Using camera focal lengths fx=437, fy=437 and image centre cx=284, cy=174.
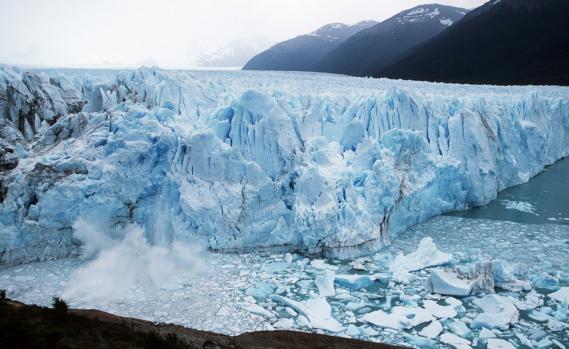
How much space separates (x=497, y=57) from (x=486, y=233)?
1488 inches

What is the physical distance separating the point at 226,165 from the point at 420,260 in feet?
12.8

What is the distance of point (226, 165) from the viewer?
839cm

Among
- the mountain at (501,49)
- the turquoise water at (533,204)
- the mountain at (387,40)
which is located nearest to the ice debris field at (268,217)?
the turquoise water at (533,204)

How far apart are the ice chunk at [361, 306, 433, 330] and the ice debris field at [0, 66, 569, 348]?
3cm

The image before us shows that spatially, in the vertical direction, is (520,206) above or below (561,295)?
above

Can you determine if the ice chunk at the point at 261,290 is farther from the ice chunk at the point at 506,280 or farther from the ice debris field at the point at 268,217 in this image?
the ice chunk at the point at 506,280

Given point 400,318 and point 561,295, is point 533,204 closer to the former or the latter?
point 561,295

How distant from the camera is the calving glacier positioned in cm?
759

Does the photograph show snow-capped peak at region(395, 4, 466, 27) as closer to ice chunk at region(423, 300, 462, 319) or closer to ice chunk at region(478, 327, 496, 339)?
ice chunk at region(423, 300, 462, 319)

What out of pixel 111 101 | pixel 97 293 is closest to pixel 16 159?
Result: pixel 111 101

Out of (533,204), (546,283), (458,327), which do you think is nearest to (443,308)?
(458,327)

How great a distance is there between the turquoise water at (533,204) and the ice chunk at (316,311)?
17.1 feet

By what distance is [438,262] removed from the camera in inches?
283

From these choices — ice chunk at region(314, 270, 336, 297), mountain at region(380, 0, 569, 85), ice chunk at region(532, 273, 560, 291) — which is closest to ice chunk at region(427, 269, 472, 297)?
ice chunk at region(532, 273, 560, 291)
